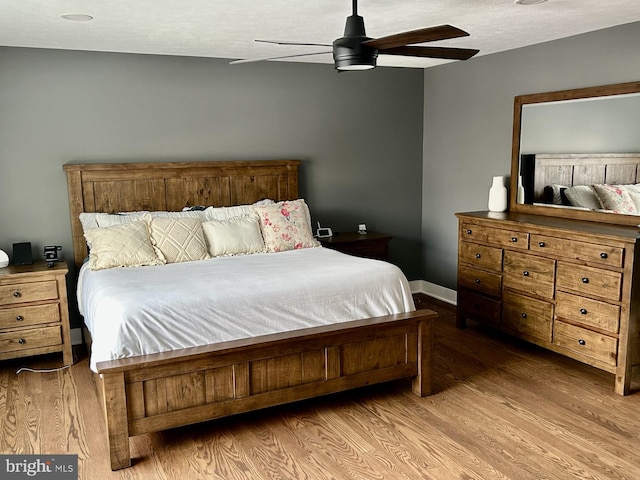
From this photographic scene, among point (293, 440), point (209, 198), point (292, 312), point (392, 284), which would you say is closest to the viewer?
point (293, 440)

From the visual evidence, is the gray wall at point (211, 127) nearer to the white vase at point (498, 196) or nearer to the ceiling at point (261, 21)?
the ceiling at point (261, 21)

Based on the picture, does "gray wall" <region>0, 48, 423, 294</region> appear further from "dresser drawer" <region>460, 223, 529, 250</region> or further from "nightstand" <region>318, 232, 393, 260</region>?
"dresser drawer" <region>460, 223, 529, 250</region>

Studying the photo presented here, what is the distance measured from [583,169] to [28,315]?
4.06 metres

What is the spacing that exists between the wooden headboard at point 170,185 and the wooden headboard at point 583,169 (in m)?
2.05

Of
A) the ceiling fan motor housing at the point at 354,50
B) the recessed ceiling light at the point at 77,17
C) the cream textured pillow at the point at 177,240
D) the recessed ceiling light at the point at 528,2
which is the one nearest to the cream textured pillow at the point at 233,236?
the cream textured pillow at the point at 177,240

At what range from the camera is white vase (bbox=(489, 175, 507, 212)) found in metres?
4.72

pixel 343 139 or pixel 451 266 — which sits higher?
pixel 343 139

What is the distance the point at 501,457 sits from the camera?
2.81m

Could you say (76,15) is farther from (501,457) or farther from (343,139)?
(501,457)

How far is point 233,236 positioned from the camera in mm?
4238

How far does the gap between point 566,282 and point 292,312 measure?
1872 millimetres

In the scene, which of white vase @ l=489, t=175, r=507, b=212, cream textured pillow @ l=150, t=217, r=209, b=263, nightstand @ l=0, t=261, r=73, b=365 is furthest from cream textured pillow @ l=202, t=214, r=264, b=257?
white vase @ l=489, t=175, r=507, b=212

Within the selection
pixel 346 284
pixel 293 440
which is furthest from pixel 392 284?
pixel 293 440

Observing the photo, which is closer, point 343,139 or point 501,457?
point 501,457
